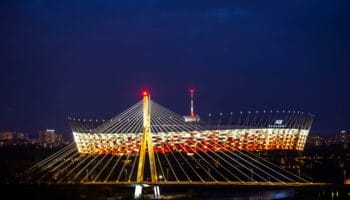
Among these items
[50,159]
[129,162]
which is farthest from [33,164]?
[129,162]

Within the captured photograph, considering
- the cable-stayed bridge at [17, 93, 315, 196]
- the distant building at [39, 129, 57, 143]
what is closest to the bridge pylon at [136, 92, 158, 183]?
the cable-stayed bridge at [17, 93, 315, 196]

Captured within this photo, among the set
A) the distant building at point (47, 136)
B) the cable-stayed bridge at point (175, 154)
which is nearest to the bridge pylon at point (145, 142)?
the cable-stayed bridge at point (175, 154)

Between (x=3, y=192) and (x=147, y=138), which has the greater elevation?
(x=147, y=138)

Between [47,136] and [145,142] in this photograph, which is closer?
[145,142]

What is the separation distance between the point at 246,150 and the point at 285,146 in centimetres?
398

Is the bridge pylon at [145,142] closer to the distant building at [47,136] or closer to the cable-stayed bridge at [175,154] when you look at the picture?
the cable-stayed bridge at [175,154]

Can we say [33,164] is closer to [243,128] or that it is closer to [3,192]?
[3,192]

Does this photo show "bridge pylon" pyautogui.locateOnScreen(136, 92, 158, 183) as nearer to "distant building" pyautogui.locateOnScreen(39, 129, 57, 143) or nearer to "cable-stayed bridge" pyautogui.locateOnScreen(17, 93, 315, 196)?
"cable-stayed bridge" pyautogui.locateOnScreen(17, 93, 315, 196)

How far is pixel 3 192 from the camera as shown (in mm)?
24953

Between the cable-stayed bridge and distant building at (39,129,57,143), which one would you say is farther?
distant building at (39,129,57,143)

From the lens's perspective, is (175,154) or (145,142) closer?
(145,142)

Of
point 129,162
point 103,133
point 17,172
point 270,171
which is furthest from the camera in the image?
point 103,133

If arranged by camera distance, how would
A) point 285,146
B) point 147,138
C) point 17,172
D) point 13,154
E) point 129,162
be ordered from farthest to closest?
point 285,146, point 13,154, point 129,162, point 17,172, point 147,138

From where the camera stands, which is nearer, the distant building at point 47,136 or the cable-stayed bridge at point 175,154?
the cable-stayed bridge at point 175,154
